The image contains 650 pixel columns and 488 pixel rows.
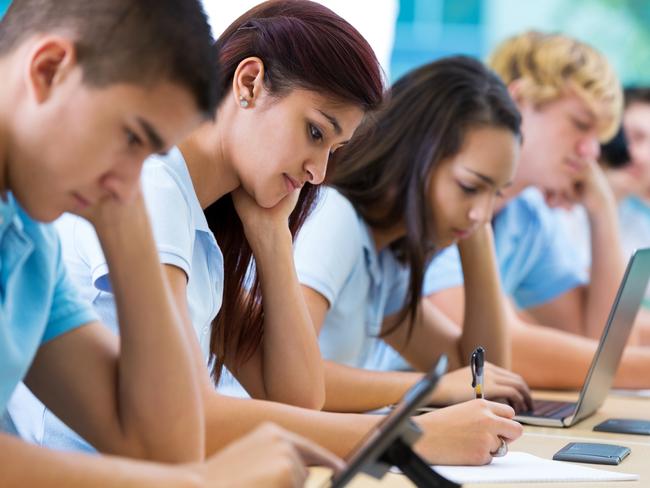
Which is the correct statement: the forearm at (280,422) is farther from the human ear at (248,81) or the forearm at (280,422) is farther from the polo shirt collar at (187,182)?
the human ear at (248,81)

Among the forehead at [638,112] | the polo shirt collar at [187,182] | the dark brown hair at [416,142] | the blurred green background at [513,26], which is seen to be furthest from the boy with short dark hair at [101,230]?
the forehead at [638,112]

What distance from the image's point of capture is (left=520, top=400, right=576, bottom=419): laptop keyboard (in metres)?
1.84

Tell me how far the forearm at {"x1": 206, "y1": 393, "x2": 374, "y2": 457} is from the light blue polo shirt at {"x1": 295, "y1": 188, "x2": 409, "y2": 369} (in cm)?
56

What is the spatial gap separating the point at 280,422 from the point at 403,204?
2.77 feet

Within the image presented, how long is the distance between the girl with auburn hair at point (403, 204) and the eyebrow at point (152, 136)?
37.1 inches

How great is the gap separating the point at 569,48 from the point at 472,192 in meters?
1.24

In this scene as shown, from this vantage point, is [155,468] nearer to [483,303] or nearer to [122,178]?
[122,178]

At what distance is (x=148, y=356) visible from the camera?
1.10 metres

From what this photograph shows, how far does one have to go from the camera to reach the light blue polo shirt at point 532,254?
2.83 m

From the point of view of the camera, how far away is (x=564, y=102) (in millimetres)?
3115

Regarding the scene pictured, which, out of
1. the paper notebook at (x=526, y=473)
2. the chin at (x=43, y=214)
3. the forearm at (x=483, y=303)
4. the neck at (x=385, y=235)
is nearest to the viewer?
the chin at (x=43, y=214)

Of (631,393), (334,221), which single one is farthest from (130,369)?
(631,393)

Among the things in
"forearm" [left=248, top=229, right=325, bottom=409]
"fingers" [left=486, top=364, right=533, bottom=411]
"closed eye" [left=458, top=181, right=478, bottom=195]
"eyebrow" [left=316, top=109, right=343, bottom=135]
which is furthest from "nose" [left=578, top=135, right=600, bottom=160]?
"eyebrow" [left=316, top=109, right=343, bottom=135]

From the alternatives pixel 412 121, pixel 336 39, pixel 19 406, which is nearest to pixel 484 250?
pixel 412 121
